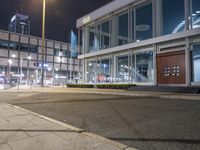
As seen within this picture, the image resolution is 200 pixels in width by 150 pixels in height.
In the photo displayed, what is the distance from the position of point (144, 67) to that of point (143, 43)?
2356 mm

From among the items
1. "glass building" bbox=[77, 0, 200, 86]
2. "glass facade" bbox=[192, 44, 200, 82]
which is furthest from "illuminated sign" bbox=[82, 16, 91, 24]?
"glass facade" bbox=[192, 44, 200, 82]

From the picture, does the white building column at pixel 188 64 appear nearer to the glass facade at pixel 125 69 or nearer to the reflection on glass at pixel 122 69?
the glass facade at pixel 125 69

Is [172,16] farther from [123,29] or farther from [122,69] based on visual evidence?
[122,69]

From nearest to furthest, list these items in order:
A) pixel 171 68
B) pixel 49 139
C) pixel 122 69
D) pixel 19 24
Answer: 1. pixel 49 139
2. pixel 171 68
3. pixel 122 69
4. pixel 19 24

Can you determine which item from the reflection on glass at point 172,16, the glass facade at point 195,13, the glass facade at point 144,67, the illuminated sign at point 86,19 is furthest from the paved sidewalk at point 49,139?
the illuminated sign at point 86,19

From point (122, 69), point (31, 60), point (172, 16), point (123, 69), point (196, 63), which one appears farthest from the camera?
point (31, 60)

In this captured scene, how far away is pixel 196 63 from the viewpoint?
15016 mm

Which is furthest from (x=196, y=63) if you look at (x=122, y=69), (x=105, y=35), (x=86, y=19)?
(x=86, y=19)

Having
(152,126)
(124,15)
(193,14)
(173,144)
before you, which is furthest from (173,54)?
(173,144)

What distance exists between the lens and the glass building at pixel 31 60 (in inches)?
2406

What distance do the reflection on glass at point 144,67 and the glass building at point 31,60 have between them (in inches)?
1376

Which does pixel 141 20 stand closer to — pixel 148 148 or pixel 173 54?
pixel 173 54

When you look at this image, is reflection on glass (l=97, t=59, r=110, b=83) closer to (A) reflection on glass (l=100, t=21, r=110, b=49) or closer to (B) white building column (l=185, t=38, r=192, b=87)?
(A) reflection on glass (l=100, t=21, r=110, b=49)

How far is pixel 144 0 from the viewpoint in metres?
20.2
